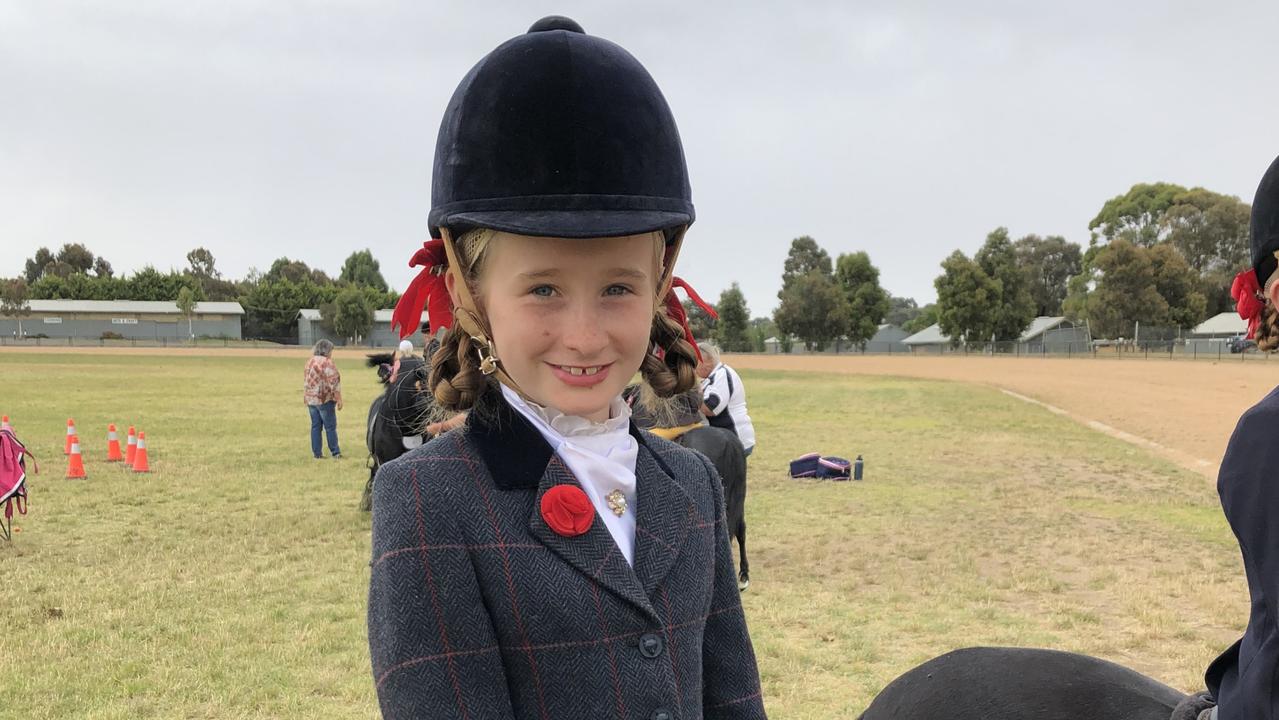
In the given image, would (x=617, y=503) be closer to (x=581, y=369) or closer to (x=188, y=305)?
(x=581, y=369)

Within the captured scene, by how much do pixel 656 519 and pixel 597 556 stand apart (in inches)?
5.8

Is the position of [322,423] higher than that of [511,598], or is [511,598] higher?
[511,598]

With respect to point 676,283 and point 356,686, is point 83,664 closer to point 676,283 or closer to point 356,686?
point 356,686

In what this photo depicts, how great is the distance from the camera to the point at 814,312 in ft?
247

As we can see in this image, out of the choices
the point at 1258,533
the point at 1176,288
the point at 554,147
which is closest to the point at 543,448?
the point at 554,147

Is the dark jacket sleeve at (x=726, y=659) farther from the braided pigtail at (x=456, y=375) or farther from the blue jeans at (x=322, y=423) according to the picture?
the blue jeans at (x=322, y=423)

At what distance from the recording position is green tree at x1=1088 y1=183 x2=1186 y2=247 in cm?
7800

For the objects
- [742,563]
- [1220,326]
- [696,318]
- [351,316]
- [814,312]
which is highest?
[814,312]

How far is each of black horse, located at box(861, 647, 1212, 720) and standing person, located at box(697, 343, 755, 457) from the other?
4630 mm

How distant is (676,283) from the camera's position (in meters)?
1.66

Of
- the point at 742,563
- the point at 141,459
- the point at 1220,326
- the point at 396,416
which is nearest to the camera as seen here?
the point at 742,563

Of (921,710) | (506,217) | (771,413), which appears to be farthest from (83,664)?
(771,413)

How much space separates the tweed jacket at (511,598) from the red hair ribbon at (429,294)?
267 millimetres

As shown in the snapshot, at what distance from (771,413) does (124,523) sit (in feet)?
51.3
